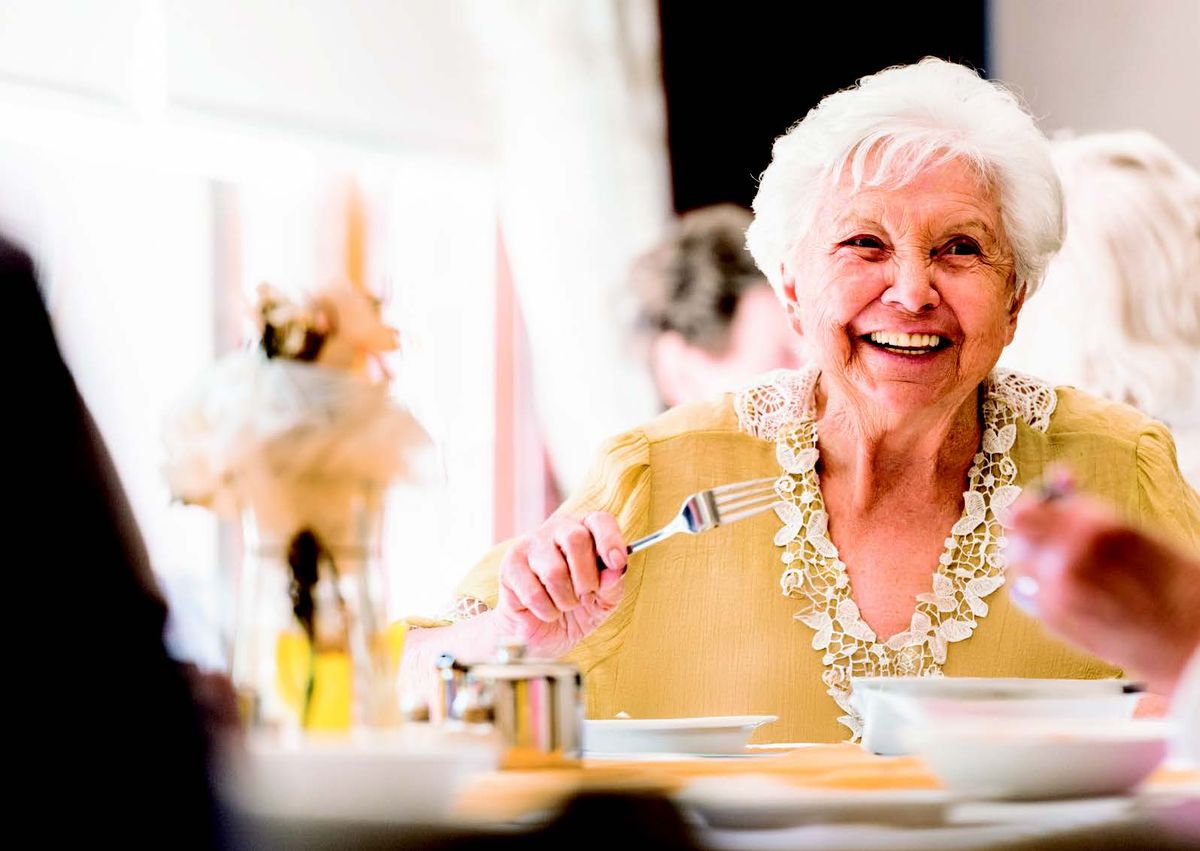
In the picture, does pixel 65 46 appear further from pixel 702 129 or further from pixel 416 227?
pixel 702 129

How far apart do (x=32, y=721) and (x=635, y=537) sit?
4.33 feet

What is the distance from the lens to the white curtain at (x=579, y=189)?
479cm

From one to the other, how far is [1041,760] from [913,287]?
1175 millimetres

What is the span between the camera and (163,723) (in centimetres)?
70

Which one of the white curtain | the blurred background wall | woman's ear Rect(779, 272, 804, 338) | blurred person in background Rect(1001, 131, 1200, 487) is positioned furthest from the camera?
the white curtain

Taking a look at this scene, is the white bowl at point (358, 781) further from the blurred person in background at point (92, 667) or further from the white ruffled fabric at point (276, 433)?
the white ruffled fabric at point (276, 433)

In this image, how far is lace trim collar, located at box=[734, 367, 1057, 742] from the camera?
1.84 meters

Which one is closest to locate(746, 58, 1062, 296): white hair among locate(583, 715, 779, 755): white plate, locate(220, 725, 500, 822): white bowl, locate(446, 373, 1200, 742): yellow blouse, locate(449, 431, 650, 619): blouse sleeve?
locate(446, 373, 1200, 742): yellow blouse

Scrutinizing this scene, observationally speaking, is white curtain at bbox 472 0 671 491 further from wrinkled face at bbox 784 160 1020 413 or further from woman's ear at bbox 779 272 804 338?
wrinkled face at bbox 784 160 1020 413

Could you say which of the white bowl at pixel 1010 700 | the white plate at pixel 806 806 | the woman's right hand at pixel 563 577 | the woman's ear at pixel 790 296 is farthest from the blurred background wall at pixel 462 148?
the white plate at pixel 806 806

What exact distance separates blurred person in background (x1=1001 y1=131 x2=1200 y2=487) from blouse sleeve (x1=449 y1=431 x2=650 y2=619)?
1811 mm

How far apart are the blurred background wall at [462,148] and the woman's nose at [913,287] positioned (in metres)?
2.19

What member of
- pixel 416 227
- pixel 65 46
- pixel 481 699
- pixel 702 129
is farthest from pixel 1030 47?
pixel 481 699

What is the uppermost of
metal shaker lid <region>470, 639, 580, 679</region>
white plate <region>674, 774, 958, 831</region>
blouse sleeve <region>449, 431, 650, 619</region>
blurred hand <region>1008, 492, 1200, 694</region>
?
blouse sleeve <region>449, 431, 650, 619</region>
